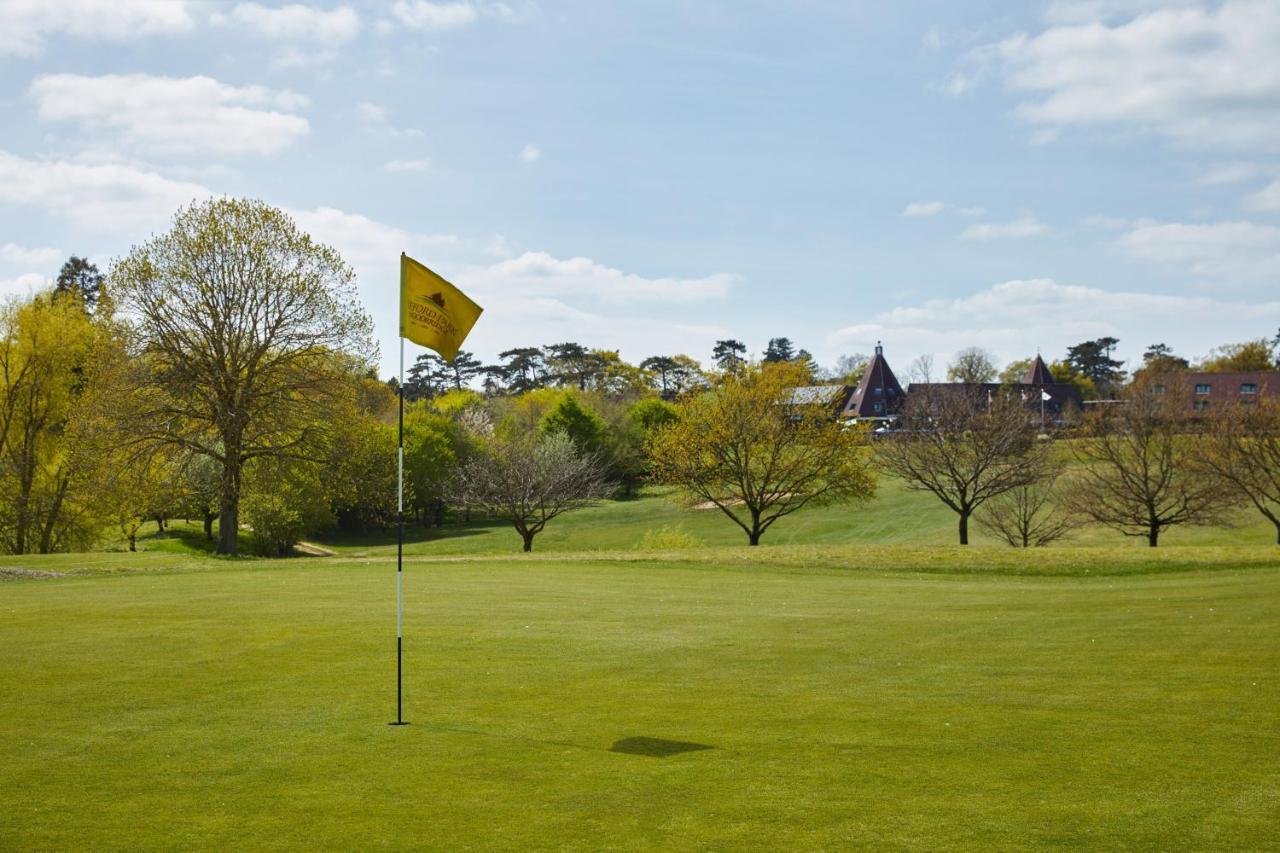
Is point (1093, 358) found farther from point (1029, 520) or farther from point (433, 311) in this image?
point (433, 311)

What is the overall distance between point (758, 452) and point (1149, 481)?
19.6 metres

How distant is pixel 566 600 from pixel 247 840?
14341mm

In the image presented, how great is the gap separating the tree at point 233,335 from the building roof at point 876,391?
97056 millimetres

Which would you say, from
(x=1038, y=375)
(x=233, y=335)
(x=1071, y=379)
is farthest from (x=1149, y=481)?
(x=1071, y=379)

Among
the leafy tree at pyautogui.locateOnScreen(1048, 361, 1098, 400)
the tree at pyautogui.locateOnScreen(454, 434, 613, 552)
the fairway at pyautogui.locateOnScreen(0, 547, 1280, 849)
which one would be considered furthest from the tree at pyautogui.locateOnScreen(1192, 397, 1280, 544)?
the leafy tree at pyautogui.locateOnScreen(1048, 361, 1098, 400)

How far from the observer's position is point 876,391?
13812 cm

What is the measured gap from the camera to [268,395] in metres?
44.5

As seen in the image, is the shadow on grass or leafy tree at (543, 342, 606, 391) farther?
leafy tree at (543, 342, 606, 391)

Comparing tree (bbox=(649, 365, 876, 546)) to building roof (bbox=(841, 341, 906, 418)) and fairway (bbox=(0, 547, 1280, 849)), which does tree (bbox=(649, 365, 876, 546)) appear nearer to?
fairway (bbox=(0, 547, 1280, 849))

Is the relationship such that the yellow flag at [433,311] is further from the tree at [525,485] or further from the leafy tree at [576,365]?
the leafy tree at [576,365]

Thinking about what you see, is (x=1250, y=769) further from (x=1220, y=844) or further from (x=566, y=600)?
(x=566, y=600)

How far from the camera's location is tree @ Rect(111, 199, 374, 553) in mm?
43750

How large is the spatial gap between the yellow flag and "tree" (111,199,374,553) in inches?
1279

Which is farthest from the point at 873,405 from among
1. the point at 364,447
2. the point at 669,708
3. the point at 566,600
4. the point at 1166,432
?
the point at 669,708
